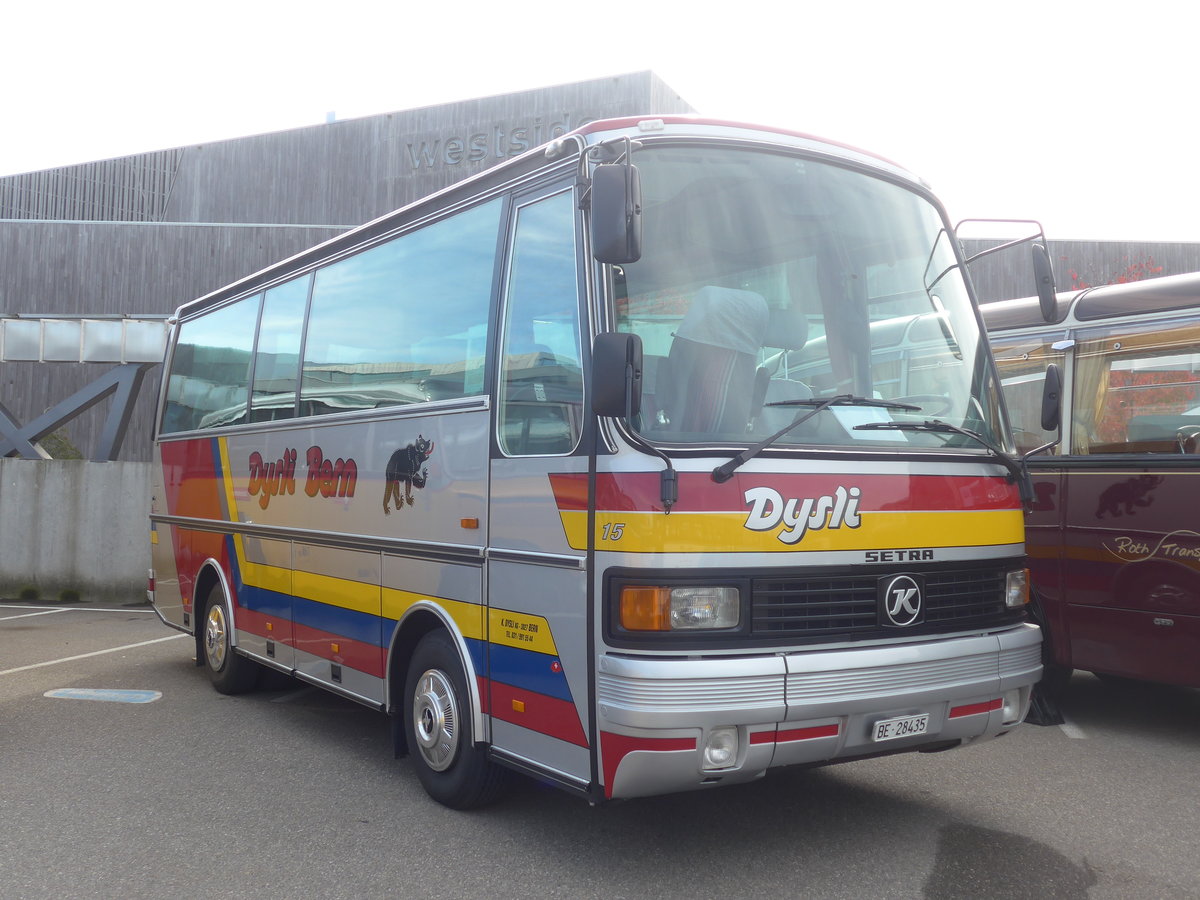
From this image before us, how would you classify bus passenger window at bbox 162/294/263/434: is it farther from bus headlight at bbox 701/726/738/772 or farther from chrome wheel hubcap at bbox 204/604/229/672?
bus headlight at bbox 701/726/738/772

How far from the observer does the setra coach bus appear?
4.21 m

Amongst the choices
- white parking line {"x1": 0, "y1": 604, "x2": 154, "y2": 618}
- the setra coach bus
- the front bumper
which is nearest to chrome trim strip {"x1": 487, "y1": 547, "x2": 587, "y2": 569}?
the setra coach bus

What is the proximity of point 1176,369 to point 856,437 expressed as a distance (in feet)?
11.1

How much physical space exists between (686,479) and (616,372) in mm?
477

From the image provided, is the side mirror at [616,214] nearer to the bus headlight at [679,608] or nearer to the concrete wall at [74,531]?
the bus headlight at [679,608]

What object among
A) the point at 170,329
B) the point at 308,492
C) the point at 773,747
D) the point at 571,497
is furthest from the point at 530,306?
the point at 170,329

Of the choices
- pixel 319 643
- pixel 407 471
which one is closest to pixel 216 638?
pixel 319 643

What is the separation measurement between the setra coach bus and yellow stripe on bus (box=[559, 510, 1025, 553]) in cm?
1

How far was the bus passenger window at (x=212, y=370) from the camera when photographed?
8.54m

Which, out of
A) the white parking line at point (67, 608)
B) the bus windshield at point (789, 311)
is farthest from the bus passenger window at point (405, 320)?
the white parking line at point (67, 608)

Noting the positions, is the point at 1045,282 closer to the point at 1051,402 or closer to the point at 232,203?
the point at 1051,402

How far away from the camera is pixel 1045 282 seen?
19.1 feet

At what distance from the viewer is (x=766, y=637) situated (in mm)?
4277

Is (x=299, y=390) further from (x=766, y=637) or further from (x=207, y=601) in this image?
(x=766, y=637)
